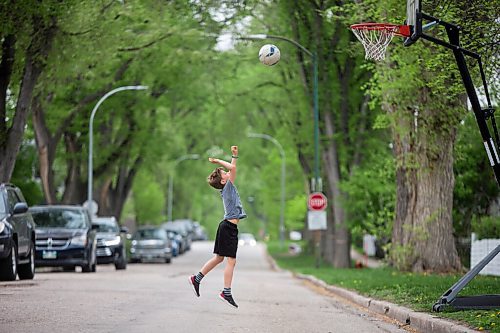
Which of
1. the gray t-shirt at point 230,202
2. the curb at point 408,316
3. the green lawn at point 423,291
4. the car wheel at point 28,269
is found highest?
the gray t-shirt at point 230,202

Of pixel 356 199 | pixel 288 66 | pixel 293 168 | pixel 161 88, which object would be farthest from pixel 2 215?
pixel 293 168

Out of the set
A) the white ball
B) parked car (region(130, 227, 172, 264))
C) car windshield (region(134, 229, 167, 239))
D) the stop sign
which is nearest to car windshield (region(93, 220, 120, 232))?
the stop sign

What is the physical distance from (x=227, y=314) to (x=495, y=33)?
6.56 metres

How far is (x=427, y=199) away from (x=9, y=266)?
1025 cm

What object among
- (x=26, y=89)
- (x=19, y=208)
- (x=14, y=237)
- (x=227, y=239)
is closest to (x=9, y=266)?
(x=14, y=237)

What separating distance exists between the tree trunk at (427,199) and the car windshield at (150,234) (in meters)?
23.8

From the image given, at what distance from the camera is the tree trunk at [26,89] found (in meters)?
27.0

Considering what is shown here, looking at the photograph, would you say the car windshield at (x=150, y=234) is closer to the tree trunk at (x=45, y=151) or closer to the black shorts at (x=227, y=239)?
the tree trunk at (x=45, y=151)

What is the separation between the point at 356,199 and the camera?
3566cm

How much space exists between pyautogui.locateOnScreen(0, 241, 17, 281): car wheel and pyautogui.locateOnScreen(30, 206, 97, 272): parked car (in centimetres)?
691

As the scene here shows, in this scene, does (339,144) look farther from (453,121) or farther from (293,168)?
(293,168)

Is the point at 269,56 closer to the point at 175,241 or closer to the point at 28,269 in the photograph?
the point at 28,269

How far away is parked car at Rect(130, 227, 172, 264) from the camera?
4781 centimetres

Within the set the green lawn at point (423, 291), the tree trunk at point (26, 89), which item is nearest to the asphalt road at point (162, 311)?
the green lawn at point (423, 291)
